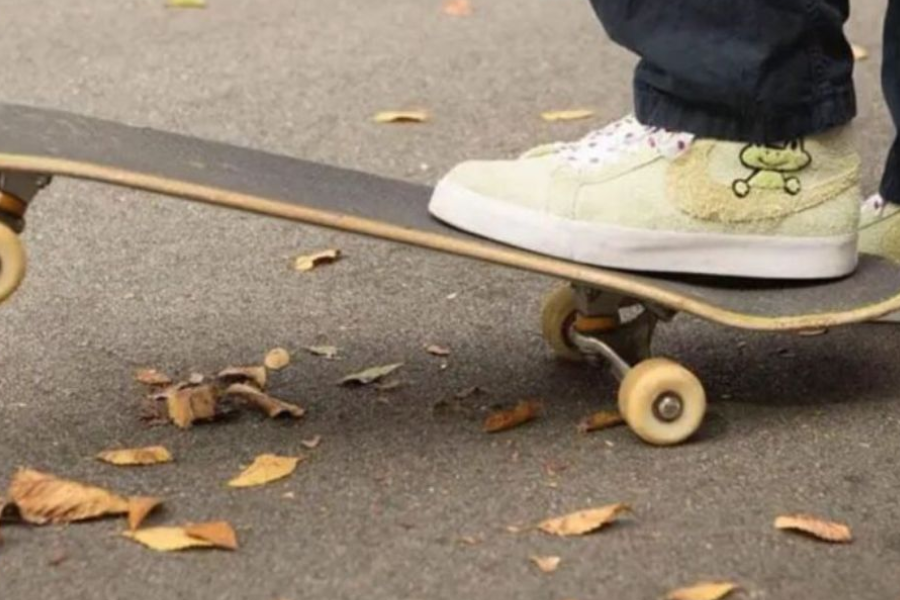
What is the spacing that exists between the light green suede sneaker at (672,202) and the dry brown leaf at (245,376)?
0.27m

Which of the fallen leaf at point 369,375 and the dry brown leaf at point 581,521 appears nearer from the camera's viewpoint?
the dry brown leaf at point 581,521

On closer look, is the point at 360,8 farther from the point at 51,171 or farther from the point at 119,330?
the point at 51,171

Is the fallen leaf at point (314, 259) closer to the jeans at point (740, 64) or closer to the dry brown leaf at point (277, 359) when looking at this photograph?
the dry brown leaf at point (277, 359)

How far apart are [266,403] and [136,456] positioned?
0.55 feet

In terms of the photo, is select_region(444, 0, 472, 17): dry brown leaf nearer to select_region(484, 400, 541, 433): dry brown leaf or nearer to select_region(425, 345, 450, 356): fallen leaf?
select_region(425, 345, 450, 356): fallen leaf

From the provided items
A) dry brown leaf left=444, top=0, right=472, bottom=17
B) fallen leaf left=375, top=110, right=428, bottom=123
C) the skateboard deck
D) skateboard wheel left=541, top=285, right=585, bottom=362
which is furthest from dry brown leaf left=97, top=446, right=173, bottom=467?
dry brown leaf left=444, top=0, right=472, bottom=17

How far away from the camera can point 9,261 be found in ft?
5.64

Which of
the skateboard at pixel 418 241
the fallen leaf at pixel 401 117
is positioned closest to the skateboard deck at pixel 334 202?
the skateboard at pixel 418 241

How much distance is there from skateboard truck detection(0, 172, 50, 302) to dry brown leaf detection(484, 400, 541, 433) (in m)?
0.47

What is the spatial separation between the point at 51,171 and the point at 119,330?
1.80 feet

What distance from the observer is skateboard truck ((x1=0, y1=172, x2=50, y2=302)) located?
5.63ft

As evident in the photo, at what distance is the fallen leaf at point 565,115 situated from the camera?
314cm

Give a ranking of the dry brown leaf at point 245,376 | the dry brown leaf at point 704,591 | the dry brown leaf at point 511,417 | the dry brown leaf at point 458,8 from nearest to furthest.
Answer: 1. the dry brown leaf at point 704,591
2. the dry brown leaf at point 511,417
3. the dry brown leaf at point 245,376
4. the dry brown leaf at point 458,8

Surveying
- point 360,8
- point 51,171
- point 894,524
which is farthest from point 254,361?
point 360,8
